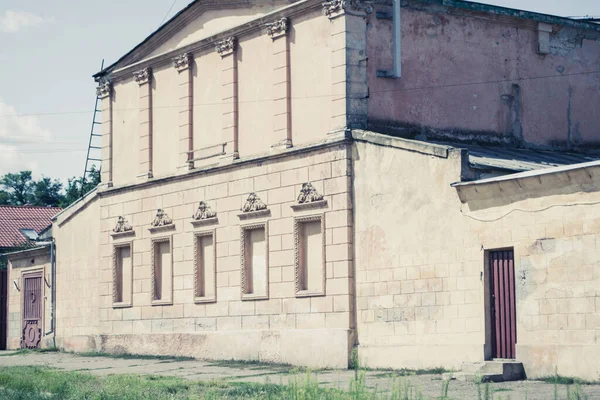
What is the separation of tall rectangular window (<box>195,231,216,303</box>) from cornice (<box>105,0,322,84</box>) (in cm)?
478

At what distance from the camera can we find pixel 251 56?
84.2 feet

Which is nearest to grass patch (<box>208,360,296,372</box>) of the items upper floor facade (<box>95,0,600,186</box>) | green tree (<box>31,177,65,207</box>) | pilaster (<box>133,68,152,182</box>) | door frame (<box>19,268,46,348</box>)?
upper floor facade (<box>95,0,600,186</box>)

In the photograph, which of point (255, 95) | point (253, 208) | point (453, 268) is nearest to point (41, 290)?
point (253, 208)

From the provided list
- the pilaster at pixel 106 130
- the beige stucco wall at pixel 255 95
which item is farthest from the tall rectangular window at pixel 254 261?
the pilaster at pixel 106 130

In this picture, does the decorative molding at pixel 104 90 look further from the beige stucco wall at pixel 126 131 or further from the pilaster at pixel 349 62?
the pilaster at pixel 349 62

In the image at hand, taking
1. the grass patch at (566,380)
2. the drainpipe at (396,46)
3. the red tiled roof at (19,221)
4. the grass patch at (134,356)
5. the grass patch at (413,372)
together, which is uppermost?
the drainpipe at (396,46)

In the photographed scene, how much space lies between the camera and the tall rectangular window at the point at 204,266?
26469mm

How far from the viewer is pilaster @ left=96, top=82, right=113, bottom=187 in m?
31.0

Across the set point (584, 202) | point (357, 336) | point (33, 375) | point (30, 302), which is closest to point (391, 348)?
point (357, 336)

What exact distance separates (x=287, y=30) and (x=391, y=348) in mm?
7814

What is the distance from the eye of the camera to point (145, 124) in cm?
2934

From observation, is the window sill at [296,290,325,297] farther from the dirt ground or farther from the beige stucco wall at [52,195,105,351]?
the beige stucco wall at [52,195,105,351]

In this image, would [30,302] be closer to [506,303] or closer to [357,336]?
[357,336]

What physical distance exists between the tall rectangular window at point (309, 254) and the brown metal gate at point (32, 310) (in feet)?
42.5
